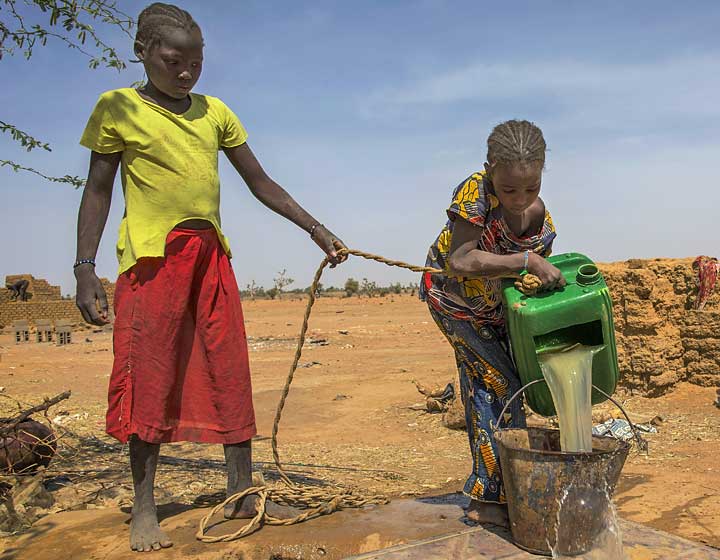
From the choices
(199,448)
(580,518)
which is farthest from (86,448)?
(580,518)

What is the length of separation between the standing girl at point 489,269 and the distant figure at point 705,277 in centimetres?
440

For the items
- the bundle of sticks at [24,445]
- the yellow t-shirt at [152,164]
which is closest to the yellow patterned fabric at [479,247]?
the yellow t-shirt at [152,164]

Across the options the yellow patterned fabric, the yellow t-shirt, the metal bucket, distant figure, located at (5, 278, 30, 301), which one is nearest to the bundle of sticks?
the yellow t-shirt

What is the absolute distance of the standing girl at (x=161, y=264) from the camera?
2914mm

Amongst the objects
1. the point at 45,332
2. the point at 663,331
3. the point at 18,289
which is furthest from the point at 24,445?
the point at 18,289

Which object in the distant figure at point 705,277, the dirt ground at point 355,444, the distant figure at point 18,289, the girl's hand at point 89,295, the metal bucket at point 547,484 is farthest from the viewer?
the distant figure at point 18,289

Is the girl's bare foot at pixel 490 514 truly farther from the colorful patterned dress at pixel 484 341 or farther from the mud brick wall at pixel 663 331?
the mud brick wall at pixel 663 331

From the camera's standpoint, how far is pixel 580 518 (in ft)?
8.48

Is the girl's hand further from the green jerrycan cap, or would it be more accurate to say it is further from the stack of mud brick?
the stack of mud brick

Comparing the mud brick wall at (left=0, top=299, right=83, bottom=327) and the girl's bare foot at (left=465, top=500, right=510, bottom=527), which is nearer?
the girl's bare foot at (left=465, top=500, right=510, bottom=527)

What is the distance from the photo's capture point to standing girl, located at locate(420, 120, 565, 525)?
264 cm

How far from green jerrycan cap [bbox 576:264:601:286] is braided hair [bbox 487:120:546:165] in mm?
447

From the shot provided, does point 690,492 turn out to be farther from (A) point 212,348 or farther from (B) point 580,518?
(A) point 212,348

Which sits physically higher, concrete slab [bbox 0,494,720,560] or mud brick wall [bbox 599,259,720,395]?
mud brick wall [bbox 599,259,720,395]
